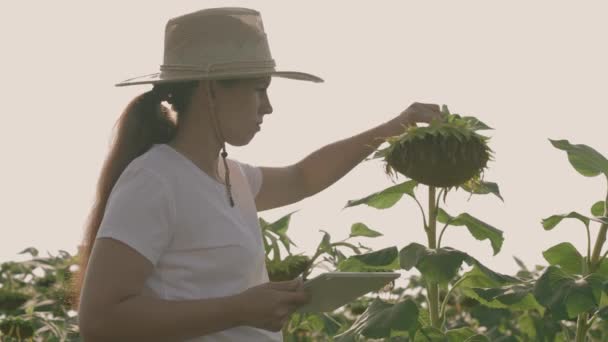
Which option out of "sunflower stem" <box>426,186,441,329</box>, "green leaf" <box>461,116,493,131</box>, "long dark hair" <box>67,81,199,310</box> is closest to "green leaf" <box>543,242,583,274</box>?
"sunflower stem" <box>426,186,441,329</box>

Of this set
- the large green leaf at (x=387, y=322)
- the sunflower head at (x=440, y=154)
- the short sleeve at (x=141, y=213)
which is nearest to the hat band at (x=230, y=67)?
the short sleeve at (x=141, y=213)

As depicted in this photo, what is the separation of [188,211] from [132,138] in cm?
33

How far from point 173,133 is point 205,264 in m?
0.42

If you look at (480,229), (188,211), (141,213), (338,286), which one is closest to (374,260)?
(480,229)

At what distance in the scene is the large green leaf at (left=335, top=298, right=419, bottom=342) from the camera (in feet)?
13.9

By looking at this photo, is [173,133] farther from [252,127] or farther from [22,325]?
[22,325]

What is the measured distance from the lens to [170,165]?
3.83m

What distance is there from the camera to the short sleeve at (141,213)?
3.65 meters

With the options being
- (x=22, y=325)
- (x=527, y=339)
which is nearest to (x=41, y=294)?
(x=22, y=325)

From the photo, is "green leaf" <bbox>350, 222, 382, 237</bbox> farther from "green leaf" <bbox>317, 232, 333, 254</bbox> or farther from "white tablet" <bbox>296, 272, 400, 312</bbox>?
"white tablet" <bbox>296, 272, 400, 312</bbox>

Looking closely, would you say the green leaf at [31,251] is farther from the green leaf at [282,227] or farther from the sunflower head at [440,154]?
the sunflower head at [440,154]

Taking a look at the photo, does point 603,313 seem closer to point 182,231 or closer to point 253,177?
point 253,177

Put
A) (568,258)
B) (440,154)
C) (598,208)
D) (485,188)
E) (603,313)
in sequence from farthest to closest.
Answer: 1. (598,208)
2. (568,258)
3. (485,188)
4. (603,313)
5. (440,154)

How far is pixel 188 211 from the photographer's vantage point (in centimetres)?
379
